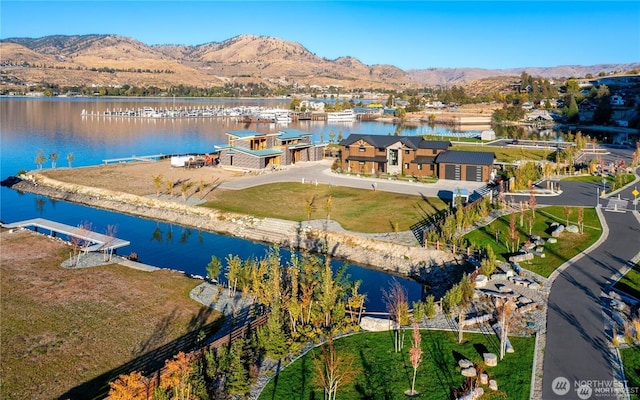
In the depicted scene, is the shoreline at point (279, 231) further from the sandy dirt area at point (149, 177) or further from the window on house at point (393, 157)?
the window on house at point (393, 157)

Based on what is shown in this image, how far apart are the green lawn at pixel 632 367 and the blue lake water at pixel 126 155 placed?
9293 millimetres

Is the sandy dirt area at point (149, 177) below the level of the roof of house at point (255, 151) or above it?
below

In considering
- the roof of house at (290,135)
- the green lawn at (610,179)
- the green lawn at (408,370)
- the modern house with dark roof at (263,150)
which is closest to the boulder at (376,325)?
the green lawn at (408,370)

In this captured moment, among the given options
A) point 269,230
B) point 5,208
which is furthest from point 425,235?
point 5,208

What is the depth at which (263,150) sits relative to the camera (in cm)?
5194

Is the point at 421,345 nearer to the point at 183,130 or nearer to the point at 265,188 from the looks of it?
the point at 265,188

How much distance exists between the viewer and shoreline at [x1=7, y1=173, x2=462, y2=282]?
26.7 meters

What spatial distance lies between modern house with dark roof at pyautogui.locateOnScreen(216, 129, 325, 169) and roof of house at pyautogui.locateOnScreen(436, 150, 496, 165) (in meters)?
16.5

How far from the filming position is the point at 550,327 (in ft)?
55.3

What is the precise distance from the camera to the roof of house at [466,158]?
42375 mm

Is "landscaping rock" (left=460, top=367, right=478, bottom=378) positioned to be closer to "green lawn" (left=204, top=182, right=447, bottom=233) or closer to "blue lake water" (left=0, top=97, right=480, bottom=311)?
"blue lake water" (left=0, top=97, right=480, bottom=311)

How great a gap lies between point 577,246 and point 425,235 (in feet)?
24.2

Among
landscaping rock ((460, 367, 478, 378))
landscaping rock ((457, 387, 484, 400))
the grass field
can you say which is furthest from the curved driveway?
the grass field

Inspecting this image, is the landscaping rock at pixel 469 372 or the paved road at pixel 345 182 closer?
the landscaping rock at pixel 469 372
